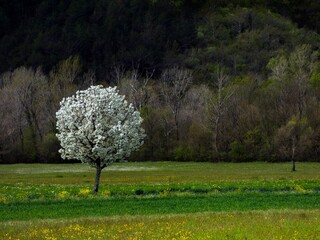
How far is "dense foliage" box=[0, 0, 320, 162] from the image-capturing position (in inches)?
4001

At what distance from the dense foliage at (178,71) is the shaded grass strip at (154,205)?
163ft

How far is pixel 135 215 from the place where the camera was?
30953mm

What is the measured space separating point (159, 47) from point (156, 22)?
12.1 meters

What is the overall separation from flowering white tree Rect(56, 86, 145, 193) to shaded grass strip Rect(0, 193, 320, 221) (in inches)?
224

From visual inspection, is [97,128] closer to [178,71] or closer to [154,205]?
[154,205]

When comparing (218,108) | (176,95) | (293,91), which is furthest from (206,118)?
(293,91)

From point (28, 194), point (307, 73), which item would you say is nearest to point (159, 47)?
point (307, 73)

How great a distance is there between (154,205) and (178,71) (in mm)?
103546

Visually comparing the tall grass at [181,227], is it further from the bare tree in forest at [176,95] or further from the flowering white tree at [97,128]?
the bare tree in forest at [176,95]

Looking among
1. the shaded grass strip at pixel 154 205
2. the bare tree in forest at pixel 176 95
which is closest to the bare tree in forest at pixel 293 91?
the bare tree in forest at pixel 176 95

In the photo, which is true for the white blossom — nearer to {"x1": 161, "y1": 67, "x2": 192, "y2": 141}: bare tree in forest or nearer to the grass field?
the grass field

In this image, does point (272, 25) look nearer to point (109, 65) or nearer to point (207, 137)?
point (109, 65)

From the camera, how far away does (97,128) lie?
4359 centimetres

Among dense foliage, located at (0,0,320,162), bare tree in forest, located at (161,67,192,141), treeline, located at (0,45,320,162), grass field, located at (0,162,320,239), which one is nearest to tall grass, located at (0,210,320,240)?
grass field, located at (0,162,320,239)
